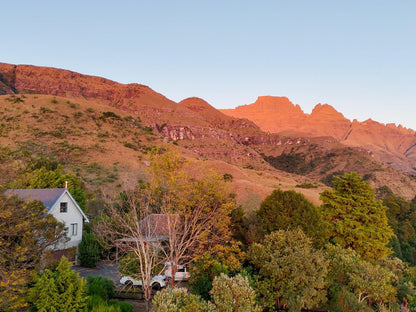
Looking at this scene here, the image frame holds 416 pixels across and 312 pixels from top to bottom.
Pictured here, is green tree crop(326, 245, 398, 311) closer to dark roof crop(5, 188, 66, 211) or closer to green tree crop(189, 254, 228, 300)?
green tree crop(189, 254, 228, 300)

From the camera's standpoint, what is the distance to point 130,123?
94875mm

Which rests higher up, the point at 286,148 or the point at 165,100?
the point at 165,100

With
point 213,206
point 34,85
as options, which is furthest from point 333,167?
point 34,85

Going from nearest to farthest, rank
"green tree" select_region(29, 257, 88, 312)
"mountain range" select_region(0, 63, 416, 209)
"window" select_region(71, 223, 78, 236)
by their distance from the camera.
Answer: "green tree" select_region(29, 257, 88, 312), "window" select_region(71, 223, 78, 236), "mountain range" select_region(0, 63, 416, 209)

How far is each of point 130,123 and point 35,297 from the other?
83.1 m

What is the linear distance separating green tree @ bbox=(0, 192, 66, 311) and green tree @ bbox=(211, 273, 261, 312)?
318 inches

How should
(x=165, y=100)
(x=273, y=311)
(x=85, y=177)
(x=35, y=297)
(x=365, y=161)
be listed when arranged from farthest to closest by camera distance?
(x=165, y=100) < (x=365, y=161) < (x=85, y=177) < (x=273, y=311) < (x=35, y=297)

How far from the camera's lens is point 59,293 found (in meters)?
14.9

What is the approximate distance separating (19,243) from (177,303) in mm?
9959

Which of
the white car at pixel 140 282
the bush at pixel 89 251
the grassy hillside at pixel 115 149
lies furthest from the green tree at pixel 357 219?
the bush at pixel 89 251

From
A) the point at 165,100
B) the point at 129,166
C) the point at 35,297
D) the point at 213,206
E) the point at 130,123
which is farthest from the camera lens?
the point at 165,100

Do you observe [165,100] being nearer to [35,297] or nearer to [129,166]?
[129,166]

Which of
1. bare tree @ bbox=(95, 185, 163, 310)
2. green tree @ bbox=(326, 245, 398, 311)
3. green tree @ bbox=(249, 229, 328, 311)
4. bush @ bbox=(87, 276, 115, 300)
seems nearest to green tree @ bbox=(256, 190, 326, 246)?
green tree @ bbox=(326, 245, 398, 311)

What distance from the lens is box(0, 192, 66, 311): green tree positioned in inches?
511
